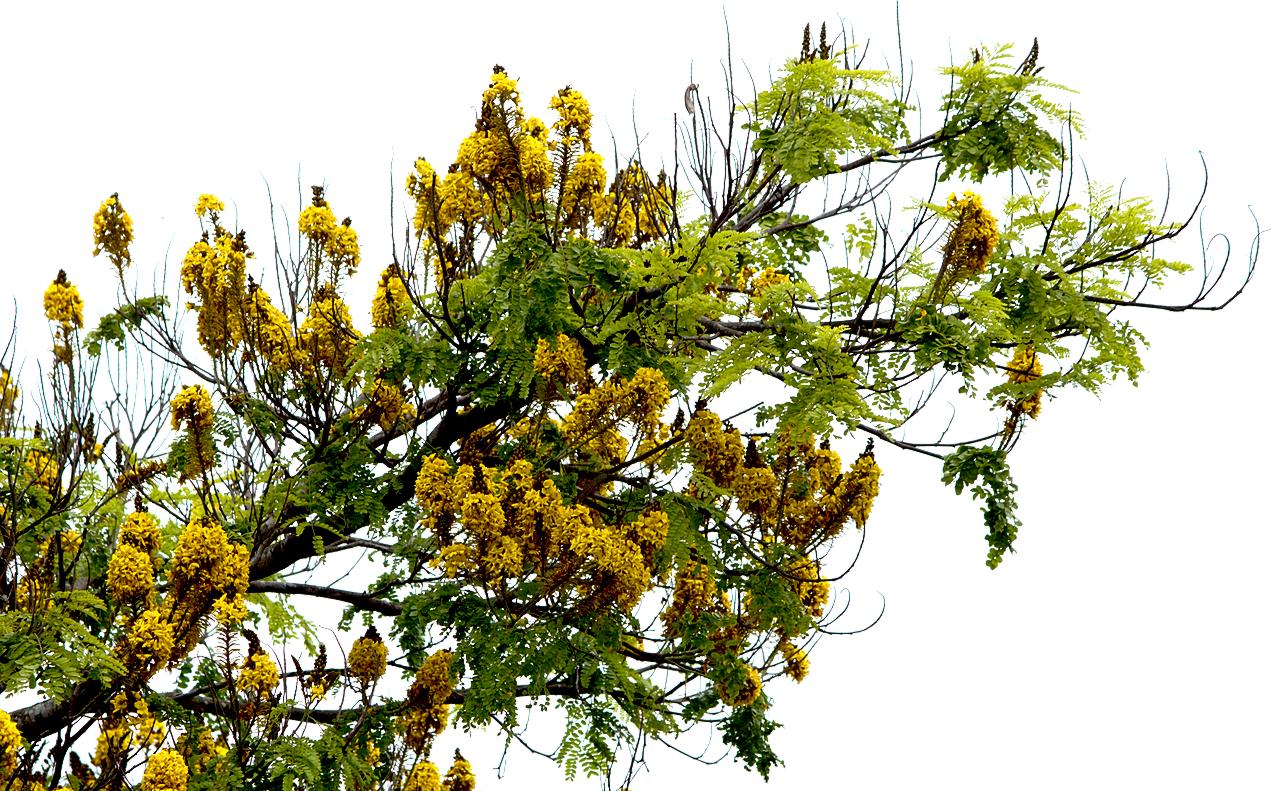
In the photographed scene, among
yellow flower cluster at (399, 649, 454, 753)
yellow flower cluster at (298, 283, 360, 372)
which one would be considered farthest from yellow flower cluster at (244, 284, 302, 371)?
yellow flower cluster at (399, 649, 454, 753)

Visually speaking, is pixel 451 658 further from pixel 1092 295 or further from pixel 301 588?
pixel 1092 295

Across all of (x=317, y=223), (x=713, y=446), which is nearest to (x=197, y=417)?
(x=317, y=223)

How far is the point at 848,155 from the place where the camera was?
759 centimetres

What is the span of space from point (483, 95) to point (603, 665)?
2.90 meters

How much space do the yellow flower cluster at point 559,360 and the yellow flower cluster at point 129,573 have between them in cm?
191

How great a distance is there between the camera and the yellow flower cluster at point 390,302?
24.8 feet


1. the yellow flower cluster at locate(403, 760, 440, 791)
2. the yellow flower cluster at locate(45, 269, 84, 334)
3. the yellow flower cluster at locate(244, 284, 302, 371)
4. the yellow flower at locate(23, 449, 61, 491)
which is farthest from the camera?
the yellow flower cluster at locate(45, 269, 84, 334)

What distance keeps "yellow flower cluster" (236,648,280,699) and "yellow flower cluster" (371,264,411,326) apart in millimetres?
1862

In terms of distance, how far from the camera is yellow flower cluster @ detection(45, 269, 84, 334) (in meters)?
8.07

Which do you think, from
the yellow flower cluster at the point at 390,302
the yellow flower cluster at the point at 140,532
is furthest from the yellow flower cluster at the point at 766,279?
the yellow flower cluster at the point at 140,532

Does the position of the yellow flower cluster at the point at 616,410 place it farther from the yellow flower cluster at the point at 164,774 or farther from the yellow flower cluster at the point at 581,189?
the yellow flower cluster at the point at 164,774

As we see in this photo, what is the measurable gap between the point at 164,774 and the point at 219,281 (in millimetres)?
2639

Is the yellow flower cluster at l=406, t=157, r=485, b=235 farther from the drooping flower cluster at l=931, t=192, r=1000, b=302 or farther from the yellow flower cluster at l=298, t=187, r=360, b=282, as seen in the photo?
the drooping flower cluster at l=931, t=192, r=1000, b=302

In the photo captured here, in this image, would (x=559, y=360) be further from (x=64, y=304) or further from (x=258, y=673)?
(x=64, y=304)
